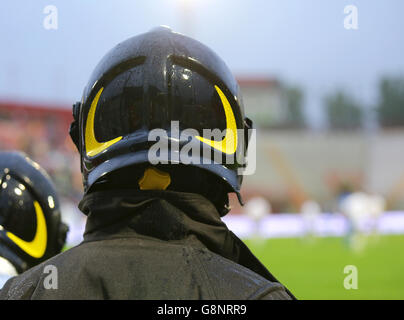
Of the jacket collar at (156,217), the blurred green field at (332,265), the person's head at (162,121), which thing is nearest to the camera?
the jacket collar at (156,217)

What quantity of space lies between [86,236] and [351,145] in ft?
121

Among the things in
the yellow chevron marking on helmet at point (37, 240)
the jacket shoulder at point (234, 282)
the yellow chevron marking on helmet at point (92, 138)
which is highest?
the yellow chevron marking on helmet at point (92, 138)

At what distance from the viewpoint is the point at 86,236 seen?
Answer: 63.3 inches

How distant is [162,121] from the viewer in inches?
68.2

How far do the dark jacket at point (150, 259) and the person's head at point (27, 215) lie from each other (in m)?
1.22

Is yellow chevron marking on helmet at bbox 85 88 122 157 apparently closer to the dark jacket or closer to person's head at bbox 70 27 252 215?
person's head at bbox 70 27 252 215

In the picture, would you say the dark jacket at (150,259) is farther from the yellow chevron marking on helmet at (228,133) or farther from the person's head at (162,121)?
the yellow chevron marking on helmet at (228,133)

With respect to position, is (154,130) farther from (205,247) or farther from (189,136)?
(205,247)

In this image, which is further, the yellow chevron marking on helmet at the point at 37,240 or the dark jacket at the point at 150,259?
the yellow chevron marking on helmet at the point at 37,240

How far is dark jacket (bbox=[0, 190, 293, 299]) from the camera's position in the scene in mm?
1454

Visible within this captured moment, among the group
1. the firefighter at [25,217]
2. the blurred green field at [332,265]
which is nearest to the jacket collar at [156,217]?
the firefighter at [25,217]

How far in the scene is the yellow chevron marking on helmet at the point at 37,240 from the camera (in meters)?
2.79

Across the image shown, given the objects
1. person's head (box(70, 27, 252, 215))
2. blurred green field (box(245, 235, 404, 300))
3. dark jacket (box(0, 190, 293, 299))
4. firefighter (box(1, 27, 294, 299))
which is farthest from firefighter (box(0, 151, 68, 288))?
blurred green field (box(245, 235, 404, 300))

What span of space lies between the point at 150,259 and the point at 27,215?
1.46 metres
